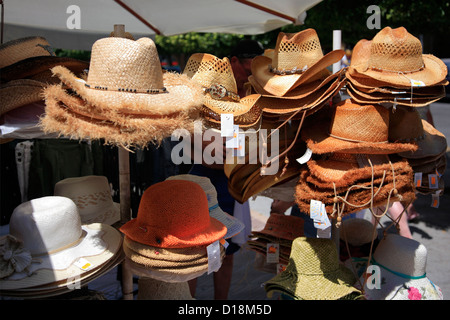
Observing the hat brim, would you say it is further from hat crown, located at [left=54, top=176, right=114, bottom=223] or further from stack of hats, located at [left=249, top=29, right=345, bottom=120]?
hat crown, located at [left=54, top=176, right=114, bottom=223]

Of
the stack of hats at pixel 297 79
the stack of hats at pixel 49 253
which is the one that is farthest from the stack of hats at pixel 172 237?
the stack of hats at pixel 297 79

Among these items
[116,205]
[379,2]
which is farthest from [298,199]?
[379,2]

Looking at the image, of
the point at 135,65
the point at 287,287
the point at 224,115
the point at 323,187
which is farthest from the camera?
the point at 287,287

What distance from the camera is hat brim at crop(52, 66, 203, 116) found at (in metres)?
1.33

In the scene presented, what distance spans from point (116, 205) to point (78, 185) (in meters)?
0.32

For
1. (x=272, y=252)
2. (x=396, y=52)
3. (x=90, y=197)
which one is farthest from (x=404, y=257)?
(x=90, y=197)

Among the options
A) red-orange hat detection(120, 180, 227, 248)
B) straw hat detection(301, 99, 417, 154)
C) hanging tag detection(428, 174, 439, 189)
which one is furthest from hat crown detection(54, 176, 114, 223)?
hanging tag detection(428, 174, 439, 189)

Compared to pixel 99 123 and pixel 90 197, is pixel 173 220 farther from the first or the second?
pixel 90 197

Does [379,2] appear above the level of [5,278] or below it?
above

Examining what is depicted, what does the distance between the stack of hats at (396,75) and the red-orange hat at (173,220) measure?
3.20 ft

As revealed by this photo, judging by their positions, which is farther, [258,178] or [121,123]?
[258,178]

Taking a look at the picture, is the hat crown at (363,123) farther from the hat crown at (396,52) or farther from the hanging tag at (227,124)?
the hanging tag at (227,124)

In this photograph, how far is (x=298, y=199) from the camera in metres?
1.88

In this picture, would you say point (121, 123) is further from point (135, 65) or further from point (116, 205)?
point (116, 205)
